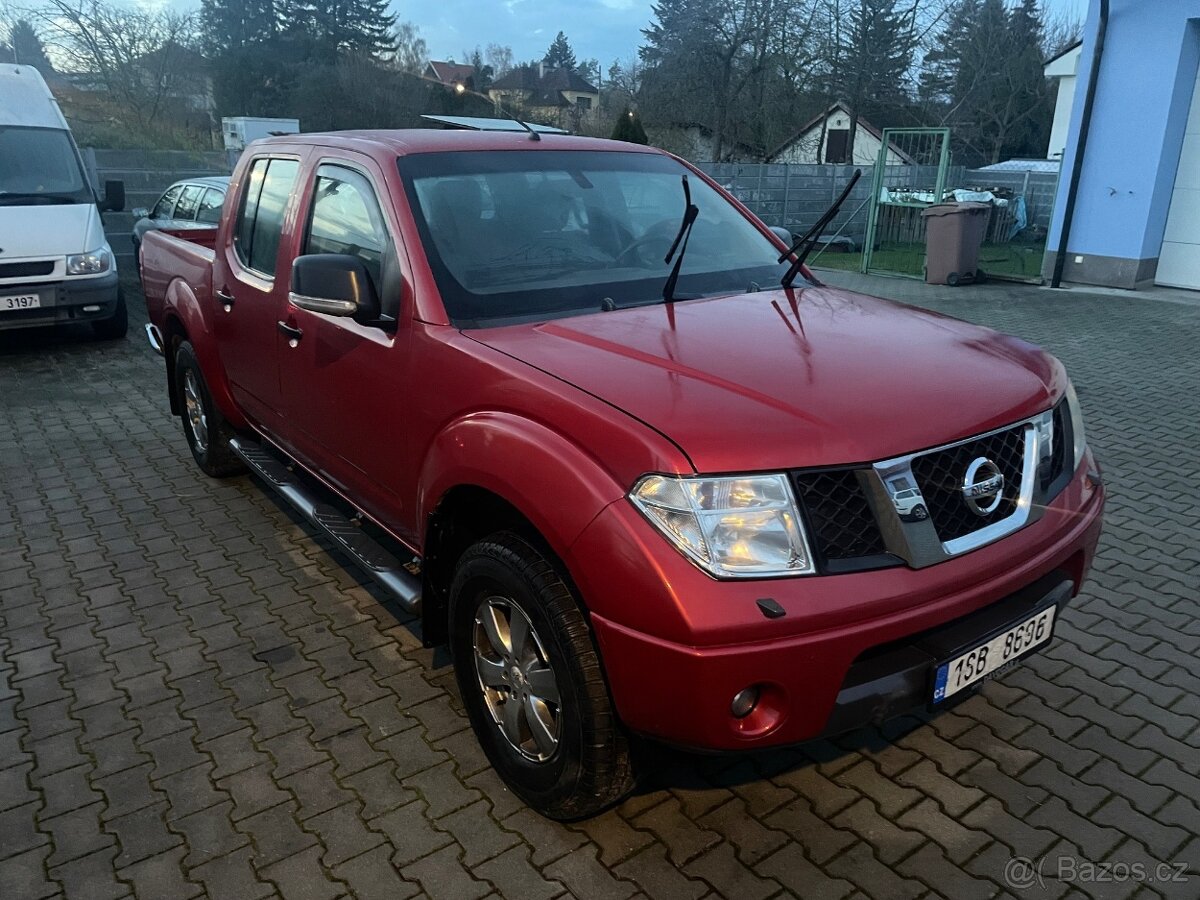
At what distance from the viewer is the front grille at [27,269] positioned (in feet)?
27.7

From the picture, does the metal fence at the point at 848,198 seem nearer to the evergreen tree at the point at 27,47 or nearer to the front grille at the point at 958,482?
the front grille at the point at 958,482

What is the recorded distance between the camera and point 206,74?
4012cm

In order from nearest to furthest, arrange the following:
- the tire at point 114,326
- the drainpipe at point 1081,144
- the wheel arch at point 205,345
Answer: the wheel arch at point 205,345 < the tire at point 114,326 < the drainpipe at point 1081,144

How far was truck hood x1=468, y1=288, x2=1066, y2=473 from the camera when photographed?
87.4 inches

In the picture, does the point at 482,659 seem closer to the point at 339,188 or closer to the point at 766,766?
the point at 766,766

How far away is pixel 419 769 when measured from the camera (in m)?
3.01

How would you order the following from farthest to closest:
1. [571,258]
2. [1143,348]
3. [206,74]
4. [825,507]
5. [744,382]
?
[206,74] < [1143,348] < [571,258] < [744,382] < [825,507]

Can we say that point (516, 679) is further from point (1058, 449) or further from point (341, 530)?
point (1058, 449)

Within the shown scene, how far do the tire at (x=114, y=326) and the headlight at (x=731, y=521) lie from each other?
9.64 metres

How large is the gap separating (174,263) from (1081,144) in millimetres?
12095

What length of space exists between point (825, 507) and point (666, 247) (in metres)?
1.66

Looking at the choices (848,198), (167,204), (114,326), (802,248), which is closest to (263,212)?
(802,248)

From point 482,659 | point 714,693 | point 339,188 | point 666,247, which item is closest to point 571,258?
point 666,247

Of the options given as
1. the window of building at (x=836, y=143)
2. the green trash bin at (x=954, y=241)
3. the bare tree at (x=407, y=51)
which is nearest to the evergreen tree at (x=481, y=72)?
the bare tree at (x=407, y=51)
